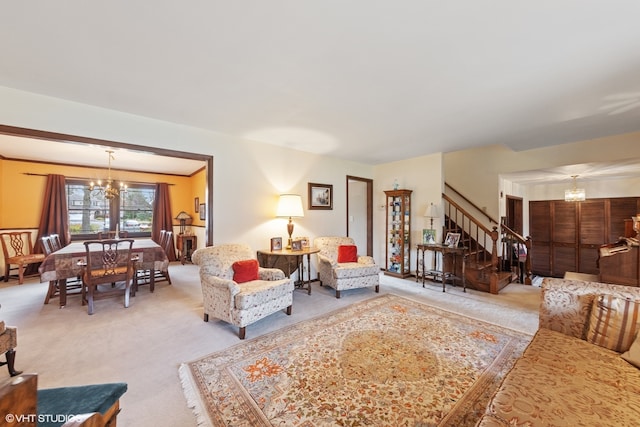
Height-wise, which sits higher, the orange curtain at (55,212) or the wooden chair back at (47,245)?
the orange curtain at (55,212)

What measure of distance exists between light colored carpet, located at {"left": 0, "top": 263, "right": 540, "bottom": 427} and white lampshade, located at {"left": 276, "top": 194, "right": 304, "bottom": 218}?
1.28m

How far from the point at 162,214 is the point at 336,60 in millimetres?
6789

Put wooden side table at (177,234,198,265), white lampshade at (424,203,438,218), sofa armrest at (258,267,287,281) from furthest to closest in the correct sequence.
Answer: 1. wooden side table at (177,234,198,265)
2. white lampshade at (424,203,438,218)
3. sofa armrest at (258,267,287,281)

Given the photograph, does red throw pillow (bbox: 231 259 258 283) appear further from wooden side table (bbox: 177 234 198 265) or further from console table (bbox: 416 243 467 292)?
wooden side table (bbox: 177 234 198 265)

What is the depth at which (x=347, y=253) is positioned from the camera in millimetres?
4328

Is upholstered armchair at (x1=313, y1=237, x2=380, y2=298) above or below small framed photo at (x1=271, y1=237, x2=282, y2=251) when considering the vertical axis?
below

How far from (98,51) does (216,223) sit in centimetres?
221

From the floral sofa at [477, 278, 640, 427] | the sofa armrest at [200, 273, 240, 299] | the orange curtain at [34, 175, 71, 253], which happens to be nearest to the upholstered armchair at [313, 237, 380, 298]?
the sofa armrest at [200, 273, 240, 299]

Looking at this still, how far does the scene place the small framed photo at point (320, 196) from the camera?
4.70 metres

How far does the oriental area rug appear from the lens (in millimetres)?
1582

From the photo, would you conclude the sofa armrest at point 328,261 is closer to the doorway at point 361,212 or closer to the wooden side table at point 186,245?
the doorway at point 361,212

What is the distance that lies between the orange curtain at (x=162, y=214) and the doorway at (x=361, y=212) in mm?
5009

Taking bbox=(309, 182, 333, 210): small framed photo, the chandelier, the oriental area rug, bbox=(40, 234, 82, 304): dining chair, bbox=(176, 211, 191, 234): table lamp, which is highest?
the chandelier

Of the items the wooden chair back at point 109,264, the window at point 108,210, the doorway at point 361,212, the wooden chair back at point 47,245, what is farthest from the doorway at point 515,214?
the window at point 108,210
